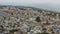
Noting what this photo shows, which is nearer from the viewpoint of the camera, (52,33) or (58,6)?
(52,33)

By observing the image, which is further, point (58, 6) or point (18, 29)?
point (58, 6)

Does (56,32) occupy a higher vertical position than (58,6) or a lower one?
lower

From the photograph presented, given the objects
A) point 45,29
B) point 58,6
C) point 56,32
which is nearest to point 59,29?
point 56,32

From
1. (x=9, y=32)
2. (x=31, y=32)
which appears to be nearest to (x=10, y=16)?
(x=9, y=32)

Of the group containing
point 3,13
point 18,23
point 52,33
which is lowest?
point 52,33

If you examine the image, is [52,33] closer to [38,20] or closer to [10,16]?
[38,20]

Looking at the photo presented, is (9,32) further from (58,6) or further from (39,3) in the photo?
(58,6)
